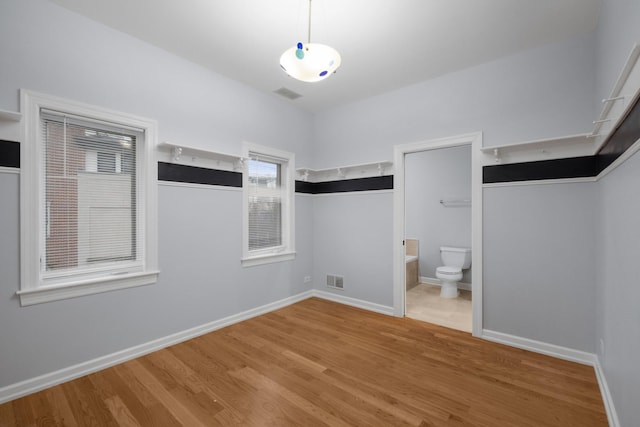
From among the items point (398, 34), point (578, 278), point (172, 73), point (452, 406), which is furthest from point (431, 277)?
point (172, 73)

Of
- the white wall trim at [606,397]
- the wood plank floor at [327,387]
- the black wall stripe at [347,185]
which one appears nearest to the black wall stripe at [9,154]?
the wood plank floor at [327,387]

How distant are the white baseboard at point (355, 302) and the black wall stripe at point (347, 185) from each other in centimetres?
158

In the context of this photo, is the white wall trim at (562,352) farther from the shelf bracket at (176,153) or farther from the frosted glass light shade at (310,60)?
the shelf bracket at (176,153)

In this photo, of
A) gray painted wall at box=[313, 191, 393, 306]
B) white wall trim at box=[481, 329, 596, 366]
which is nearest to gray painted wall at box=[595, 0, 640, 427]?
white wall trim at box=[481, 329, 596, 366]

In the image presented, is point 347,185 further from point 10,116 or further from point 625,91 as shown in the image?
point 10,116

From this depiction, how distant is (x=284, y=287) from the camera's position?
4.15 meters

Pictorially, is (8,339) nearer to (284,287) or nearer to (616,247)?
(284,287)

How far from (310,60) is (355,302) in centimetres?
327

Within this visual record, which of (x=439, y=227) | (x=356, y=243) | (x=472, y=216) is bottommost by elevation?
(x=356, y=243)

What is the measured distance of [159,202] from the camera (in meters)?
2.87

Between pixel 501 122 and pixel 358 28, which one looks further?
pixel 501 122

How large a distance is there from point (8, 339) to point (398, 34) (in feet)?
12.9

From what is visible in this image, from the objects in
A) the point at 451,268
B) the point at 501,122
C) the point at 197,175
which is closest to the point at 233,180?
the point at 197,175

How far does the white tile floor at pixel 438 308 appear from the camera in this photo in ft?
11.7
